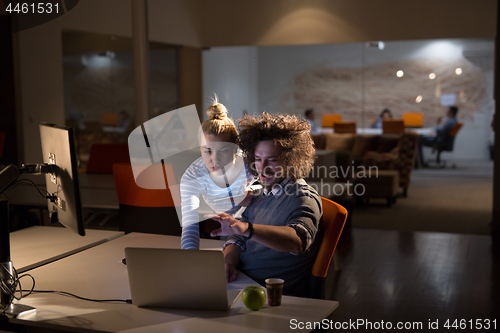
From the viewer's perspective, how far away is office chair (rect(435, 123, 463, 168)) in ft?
25.4

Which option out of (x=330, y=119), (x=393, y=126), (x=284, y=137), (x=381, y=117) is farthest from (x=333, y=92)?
(x=284, y=137)

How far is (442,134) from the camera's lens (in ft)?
26.0

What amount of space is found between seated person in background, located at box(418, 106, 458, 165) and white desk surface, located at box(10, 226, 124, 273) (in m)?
6.59

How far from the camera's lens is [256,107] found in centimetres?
845

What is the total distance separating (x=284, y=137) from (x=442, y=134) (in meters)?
6.66

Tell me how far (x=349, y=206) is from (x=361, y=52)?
3112 mm

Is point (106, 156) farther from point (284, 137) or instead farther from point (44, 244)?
point (284, 137)

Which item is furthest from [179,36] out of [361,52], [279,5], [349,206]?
[349,206]

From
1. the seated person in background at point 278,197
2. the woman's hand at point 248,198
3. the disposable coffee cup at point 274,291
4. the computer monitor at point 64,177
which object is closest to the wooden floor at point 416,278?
the seated person in background at point 278,197

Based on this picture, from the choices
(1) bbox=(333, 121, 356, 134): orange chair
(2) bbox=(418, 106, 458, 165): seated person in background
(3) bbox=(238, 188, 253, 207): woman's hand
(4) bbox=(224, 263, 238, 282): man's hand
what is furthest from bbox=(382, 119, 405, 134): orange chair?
(4) bbox=(224, 263, 238, 282): man's hand

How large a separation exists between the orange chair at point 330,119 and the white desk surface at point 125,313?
6718mm

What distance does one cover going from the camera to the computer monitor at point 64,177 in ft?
5.11

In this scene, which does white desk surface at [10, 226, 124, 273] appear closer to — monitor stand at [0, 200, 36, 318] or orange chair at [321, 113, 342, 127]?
monitor stand at [0, 200, 36, 318]

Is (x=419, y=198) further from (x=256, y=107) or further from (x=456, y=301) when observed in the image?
(x=456, y=301)
